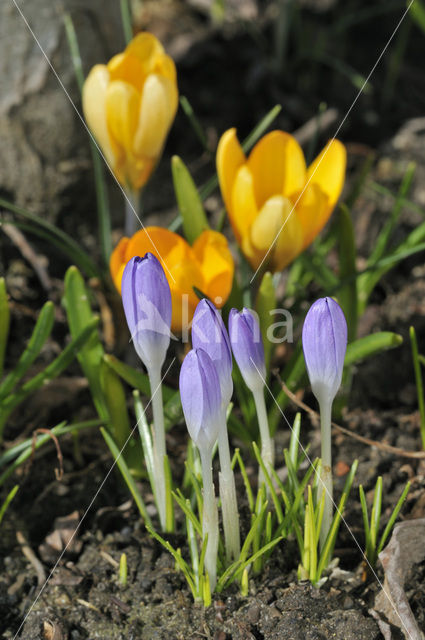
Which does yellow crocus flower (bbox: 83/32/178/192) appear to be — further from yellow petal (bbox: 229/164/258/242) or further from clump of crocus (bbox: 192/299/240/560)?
clump of crocus (bbox: 192/299/240/560)

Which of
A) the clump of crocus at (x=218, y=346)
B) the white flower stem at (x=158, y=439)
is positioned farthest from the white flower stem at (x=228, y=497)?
the white flower stem at (x=158, y=439)

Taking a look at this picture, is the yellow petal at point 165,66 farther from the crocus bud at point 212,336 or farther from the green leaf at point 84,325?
the crocus bud at point 212,336

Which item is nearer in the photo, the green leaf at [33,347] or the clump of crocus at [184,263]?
the clump of crocus at [184,263]

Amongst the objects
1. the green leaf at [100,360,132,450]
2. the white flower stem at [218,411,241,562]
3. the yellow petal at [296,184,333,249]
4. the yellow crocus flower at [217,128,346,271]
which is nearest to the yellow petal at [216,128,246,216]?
the yellow crocus flower at [217,128,346,271]

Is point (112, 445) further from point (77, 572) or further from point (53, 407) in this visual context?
point (53, 407)

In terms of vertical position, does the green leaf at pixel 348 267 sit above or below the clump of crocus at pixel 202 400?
below

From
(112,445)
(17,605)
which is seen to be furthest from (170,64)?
(17,605)

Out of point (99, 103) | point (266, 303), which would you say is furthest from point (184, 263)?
point (99, 103)

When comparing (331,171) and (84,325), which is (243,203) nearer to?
(331,171)
